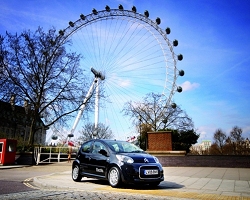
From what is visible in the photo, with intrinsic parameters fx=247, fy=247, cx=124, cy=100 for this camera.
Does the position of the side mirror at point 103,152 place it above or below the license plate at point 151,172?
above

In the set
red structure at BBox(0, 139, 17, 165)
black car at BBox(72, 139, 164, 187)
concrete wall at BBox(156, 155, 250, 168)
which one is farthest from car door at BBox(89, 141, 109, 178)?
red structure at BBox(0, 139, 17, 165)

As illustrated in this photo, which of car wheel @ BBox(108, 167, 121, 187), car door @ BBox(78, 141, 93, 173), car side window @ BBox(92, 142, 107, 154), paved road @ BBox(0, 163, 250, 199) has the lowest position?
paved road @ BBox(0, 163, 250, 199)

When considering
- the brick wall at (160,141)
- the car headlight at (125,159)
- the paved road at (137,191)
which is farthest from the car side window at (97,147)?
the brick wall at (160,141)

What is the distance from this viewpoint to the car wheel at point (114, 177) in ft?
25.0

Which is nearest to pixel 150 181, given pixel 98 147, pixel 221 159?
pixel 98 147

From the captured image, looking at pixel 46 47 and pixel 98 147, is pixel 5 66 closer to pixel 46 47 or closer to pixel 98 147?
pixel 46 47

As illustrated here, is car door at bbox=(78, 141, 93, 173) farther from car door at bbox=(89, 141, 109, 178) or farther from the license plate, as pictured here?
the license plate

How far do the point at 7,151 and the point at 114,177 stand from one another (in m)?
16.7

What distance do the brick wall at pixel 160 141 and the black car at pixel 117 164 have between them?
1048 cm

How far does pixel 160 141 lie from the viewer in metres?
19.4

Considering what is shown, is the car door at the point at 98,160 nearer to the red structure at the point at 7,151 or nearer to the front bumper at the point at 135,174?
the front bumper at the point at 135,174

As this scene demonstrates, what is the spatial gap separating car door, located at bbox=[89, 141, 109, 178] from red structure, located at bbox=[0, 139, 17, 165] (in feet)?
49.4

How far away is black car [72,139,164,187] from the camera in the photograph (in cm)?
752

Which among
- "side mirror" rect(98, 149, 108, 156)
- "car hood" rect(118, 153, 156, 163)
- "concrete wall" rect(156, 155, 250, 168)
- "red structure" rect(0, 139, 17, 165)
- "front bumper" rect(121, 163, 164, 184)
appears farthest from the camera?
"red structure" rect(0, 139, 17, 165)
